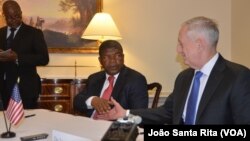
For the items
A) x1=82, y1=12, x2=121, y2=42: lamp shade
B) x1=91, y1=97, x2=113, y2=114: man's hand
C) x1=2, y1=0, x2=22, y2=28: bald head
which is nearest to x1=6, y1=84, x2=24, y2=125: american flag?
x1=91, y1=97, x2=113, y2=114: man's hand

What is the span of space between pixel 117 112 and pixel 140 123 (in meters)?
0.19

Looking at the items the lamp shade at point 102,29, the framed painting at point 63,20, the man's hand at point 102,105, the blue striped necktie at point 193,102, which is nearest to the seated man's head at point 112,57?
the man's hand at point 102,105

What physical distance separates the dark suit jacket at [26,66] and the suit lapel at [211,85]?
172cm

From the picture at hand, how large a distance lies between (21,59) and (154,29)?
2.13m

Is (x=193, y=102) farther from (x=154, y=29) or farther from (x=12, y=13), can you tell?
(x=154, y=29)

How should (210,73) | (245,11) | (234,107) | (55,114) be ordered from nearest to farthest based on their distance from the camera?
(234,107) < (210,73) < (55,114) < (245,11)

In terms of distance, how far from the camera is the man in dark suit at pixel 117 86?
2797 mm

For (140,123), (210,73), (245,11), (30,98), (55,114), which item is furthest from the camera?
(245,11)

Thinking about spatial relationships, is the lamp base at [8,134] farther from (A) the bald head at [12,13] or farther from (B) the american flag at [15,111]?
(A) the bald head at [12,13]

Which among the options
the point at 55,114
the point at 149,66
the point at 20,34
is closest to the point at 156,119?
the point at 55,114

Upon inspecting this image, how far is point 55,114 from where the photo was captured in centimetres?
256

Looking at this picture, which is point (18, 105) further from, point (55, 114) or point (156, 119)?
point (156, 119)

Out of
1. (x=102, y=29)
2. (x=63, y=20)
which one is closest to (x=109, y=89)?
(x=102, y=29)

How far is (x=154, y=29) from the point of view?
15.7 feet
